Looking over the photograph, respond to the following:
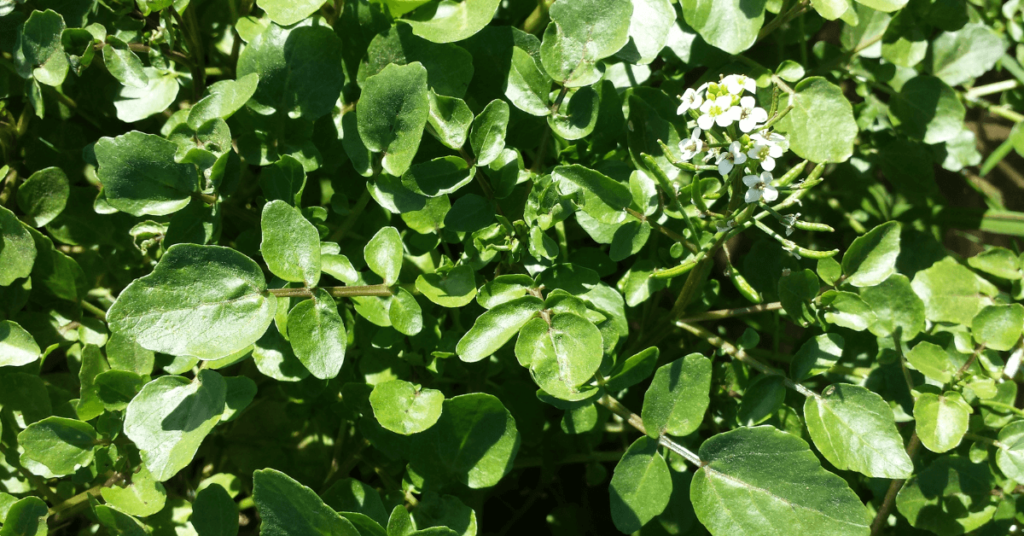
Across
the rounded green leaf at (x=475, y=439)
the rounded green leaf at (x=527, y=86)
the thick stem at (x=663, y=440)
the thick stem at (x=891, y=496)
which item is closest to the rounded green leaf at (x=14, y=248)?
the rounded green leaf at (x=475, y=439)

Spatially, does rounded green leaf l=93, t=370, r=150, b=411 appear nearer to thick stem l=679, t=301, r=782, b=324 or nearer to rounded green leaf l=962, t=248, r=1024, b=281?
thick stem l=679, t=301, r=782, b=324

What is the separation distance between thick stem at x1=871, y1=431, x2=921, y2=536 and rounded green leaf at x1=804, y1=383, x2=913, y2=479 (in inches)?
9.8

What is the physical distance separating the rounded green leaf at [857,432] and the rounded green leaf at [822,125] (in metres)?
0.42

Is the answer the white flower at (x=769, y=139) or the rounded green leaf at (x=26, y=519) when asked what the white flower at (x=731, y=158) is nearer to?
the white flower at (x=769, y=139)

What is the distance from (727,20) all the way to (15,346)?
1.34m

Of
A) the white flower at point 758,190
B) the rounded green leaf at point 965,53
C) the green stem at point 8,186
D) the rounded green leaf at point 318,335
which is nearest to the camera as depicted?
the white flower at point 758,190

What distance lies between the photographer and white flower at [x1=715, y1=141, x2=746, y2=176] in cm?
94

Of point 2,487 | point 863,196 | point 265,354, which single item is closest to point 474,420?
point 265,354

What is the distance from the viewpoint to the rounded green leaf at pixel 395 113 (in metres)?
1.10

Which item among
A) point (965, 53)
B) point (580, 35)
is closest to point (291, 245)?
point (580, 35)

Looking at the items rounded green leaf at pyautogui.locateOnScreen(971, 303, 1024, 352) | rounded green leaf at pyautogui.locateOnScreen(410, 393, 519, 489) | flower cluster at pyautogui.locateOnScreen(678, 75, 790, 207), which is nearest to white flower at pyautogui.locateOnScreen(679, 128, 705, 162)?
flower cluster at pyautogui.locateOnScreen(678, 75, 790, 207)

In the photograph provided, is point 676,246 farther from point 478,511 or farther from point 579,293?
point 478,511

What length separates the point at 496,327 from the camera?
3.55 ft

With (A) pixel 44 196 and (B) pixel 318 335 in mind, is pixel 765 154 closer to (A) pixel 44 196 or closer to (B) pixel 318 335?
(B) pixel 318 335
